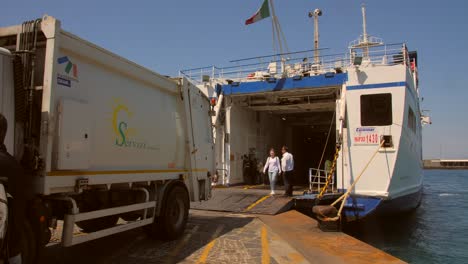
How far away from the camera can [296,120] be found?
24328 mm

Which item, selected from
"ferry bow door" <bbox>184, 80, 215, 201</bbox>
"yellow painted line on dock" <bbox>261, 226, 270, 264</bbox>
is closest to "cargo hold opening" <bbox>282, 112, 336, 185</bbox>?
"ferry bow door" <bbox>184, 80, 215, 201</bbox>

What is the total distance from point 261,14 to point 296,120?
31.4ft

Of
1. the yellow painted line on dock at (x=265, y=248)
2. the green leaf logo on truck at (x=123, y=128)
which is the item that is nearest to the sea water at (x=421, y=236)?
Result: the yellow painted line on dock at (x=265, y=248)

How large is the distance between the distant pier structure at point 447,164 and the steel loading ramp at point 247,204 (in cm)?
12755

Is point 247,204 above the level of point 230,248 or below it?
above

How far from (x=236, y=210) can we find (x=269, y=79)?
627 centimetres

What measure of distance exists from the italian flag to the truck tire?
34.8ft

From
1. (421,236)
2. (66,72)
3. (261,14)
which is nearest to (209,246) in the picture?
(66,72)

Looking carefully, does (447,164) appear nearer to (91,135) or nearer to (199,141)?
(199,141)

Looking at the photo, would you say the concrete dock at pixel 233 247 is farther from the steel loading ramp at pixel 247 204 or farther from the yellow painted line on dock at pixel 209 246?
the steel loading ramp at pixel 247 204

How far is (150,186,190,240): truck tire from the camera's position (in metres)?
6.90

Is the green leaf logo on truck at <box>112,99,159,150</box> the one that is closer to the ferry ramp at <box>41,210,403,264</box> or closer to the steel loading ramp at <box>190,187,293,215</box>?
the ferry ramp at <box>41,210,403,264</box>

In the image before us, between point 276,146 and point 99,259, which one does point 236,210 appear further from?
point 276,146

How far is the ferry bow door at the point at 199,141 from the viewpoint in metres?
8.07
